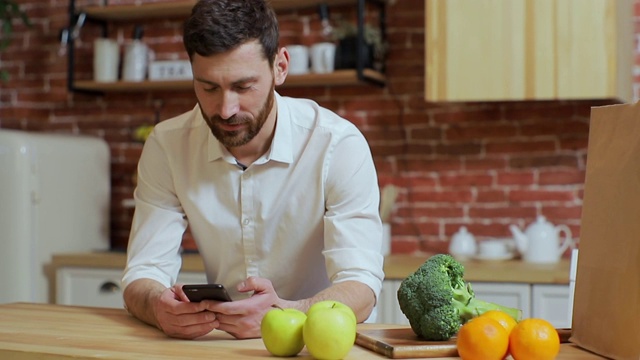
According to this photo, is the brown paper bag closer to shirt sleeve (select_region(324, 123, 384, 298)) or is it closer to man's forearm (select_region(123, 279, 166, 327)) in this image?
shirt sleeve (select_region(324, 123, 384, 298))

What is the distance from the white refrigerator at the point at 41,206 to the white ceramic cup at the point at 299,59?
3.43 feet

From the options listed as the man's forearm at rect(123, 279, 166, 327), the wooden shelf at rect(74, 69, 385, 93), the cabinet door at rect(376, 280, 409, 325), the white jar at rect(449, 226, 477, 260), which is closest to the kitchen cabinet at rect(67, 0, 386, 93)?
the wooden shelf at rect(74, 69, 385, 93)

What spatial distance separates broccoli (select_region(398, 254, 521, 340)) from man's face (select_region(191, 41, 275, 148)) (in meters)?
0.62

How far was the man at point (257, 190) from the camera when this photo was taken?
2.11 metres

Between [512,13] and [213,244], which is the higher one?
[512,13]

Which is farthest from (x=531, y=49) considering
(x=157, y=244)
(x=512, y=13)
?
(x=157, y=244)

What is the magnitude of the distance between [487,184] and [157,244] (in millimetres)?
1920

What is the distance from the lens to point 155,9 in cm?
418

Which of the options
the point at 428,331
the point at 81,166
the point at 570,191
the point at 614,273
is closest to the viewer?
the point at 614,273

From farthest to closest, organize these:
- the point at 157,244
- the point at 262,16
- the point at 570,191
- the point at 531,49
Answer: the point at 570,191
the point at 531,49
the point at 157,244
the point at 262,16

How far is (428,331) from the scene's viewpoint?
1.65m

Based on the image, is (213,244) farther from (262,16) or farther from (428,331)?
(428,331)

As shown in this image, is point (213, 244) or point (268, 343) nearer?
point (268, 343)

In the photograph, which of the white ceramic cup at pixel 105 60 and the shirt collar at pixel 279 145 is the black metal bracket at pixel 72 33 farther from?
the shirt collar at pixel 279 145
